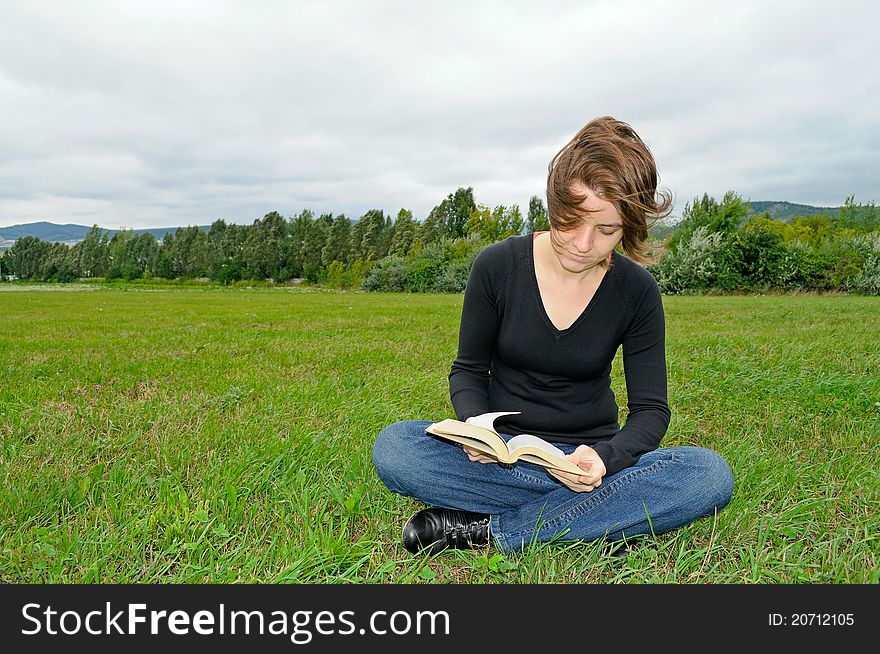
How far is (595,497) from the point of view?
2320 mm

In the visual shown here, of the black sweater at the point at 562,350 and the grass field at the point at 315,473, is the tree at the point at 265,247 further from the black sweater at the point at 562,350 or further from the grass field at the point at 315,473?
the black sweater at the point at 562,350

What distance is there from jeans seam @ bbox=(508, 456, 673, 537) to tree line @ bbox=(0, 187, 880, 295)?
18.1 metres

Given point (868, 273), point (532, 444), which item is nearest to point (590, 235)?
point (532, 444)

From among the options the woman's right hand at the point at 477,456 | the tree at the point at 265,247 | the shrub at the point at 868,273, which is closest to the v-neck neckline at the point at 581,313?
the woman's right hand at the point at 477,456

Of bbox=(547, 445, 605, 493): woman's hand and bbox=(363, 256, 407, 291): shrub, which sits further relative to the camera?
bbox=(363, 256, 407, 291): shrub

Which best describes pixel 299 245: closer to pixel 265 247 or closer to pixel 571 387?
pixel 265 247

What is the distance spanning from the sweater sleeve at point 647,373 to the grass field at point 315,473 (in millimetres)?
410

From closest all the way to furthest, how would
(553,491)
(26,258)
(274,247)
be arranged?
(553,491), (274,247), (26,258)

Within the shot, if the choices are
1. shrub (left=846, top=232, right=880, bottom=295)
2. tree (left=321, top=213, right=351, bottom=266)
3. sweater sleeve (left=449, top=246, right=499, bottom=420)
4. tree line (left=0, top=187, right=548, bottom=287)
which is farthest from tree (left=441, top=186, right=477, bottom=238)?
sweater sleeve (left=449, top=246, right=499, bottom=420)

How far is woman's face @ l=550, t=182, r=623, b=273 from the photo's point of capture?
222 centimetres

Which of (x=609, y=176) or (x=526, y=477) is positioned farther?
(x=526, y=477)

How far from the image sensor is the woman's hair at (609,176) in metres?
2.17

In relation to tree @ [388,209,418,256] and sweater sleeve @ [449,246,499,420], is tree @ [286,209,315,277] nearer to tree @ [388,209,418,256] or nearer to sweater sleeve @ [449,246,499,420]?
tree @ [388,209,418,256]

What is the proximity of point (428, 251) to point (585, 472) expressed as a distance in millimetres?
33587
